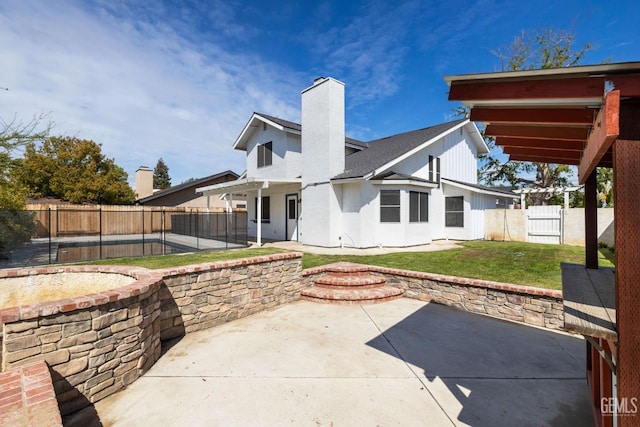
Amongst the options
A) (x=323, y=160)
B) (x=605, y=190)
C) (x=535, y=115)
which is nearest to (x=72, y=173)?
(x=323, y=160)

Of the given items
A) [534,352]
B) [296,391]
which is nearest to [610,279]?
[534,352]

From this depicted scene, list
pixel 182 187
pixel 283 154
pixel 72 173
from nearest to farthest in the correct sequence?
pixel 283 154, pixel 72 173, pixel 182 187

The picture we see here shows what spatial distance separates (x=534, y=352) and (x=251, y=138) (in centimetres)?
1726

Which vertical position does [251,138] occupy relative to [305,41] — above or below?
below

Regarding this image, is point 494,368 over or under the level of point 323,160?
under

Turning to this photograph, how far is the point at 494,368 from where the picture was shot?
3.71 metres

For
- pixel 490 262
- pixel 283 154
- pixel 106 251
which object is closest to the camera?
pixel 490 262

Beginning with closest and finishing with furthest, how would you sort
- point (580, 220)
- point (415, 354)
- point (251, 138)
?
1. point (415, 354)
2. point (580, 220)
3. point (251, 138)

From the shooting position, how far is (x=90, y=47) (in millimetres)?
9266

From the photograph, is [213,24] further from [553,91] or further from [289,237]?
[553,91]

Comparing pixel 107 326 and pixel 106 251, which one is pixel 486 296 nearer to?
pixel 107 326

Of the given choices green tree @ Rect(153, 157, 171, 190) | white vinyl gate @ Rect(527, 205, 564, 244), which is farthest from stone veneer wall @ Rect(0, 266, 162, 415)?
green tree @ Rect(153, 157, 171, 190)

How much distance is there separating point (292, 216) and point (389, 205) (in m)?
5.38

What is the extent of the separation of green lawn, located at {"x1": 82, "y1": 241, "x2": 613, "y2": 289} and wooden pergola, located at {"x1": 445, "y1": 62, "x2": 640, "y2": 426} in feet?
16.0
